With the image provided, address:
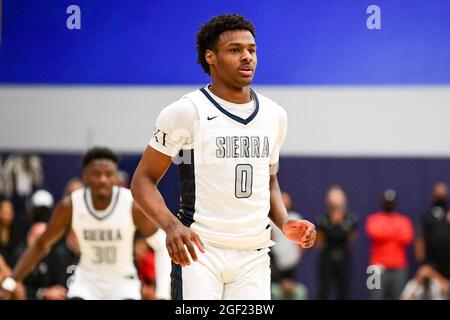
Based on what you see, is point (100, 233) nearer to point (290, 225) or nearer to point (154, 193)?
point (154, 193)

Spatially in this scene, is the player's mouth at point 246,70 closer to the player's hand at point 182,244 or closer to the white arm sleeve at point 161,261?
the player's hand at point 182,244

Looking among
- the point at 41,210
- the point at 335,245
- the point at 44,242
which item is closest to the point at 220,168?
the point at 44,242

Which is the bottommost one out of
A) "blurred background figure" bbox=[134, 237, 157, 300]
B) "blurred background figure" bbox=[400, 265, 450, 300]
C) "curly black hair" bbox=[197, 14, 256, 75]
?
"blurred background figure" bbox=[400, 265, 450, 300]

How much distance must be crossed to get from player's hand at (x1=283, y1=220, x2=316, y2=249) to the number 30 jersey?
171mm

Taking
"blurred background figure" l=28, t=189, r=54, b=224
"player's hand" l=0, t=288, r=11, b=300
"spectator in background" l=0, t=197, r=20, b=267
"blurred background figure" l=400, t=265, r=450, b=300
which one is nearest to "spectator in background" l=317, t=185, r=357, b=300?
"blurred background figure" l=400, t=265, r=450, b=300

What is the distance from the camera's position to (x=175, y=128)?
19.0 feet

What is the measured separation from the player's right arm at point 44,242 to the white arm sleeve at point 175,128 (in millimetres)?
2743

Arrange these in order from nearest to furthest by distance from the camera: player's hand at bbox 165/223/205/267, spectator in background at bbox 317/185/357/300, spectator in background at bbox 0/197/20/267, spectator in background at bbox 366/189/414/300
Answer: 1. player's hand at bbox 165/223/205/267
2. spectator in background at bbox 0/197/20/267
3. spectator in background at bbox 317/185/357/300
4. spectator in background at bbox 366/189/414/300

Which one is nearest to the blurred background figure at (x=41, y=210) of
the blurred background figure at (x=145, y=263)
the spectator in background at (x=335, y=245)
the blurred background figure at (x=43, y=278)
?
the blurred background figure at (x=43, y=278)

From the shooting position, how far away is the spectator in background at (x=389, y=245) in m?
13.5

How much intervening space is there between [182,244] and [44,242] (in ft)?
10.3

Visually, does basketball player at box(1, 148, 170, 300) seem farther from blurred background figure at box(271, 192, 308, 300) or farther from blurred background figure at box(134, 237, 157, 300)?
blurred background figure at box(271, 192, 308, 300)

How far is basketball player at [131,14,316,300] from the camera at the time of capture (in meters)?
5.73

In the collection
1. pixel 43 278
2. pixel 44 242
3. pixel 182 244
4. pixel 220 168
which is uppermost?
pixel 220 168
